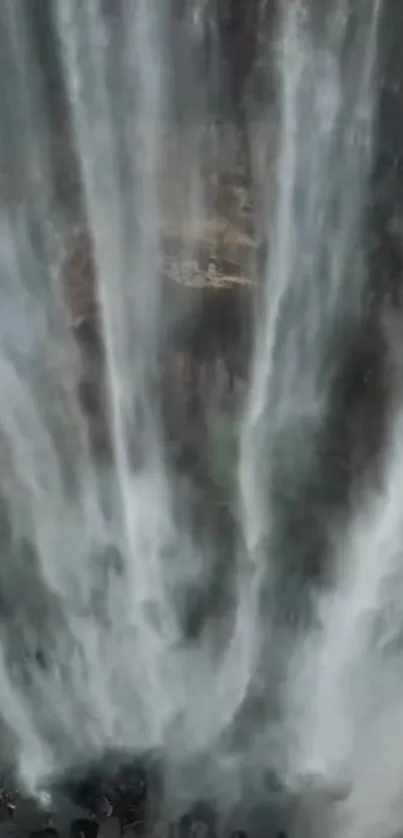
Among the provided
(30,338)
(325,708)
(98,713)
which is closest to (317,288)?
(30,338)

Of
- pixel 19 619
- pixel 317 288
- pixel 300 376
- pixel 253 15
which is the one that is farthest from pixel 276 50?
pixel 19 619

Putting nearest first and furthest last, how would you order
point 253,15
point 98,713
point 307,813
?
1. point 253,15
2. point 307,813
3. point 98,713

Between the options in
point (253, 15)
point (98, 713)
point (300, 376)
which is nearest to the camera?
point (253, 15)

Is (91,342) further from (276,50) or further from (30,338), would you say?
(276,50)

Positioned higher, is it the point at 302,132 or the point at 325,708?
the point at 302,132

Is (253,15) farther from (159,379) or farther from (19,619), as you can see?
(19,619)

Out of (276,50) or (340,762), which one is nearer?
(276,50)

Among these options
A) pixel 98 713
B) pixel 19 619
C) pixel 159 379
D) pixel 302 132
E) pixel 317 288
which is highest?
pixel 302 132
